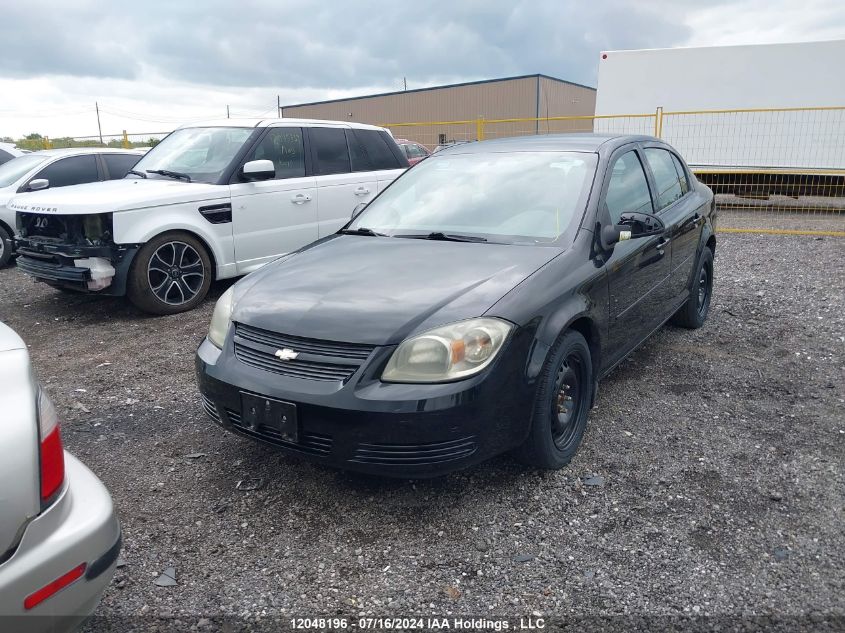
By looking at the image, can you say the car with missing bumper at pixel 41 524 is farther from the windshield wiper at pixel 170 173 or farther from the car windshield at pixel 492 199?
the windshield wiper at pixel 170 173

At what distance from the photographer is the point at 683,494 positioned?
300cm

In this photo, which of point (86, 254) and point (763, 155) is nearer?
point (86, 254)

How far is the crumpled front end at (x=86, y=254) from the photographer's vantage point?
5.54m

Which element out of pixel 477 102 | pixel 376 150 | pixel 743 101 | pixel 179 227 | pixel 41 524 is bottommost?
pixel 41 524

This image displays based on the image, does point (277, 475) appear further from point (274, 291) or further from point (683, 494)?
point (683, 494)

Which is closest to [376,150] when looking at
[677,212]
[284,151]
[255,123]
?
[284,151]

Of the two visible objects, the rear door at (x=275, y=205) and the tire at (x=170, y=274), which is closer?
the tire at (x=170, y=274)

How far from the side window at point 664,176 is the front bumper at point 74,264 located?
4.37 metres

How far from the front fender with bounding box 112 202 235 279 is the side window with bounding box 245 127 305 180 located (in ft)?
2.34

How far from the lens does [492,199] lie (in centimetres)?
371

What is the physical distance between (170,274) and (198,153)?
143 cm

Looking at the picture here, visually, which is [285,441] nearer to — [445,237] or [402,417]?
[402,417]

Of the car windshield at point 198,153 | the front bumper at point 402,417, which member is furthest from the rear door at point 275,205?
the front bumper at point 402,417

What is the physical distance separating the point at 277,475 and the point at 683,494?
6.49 ft
